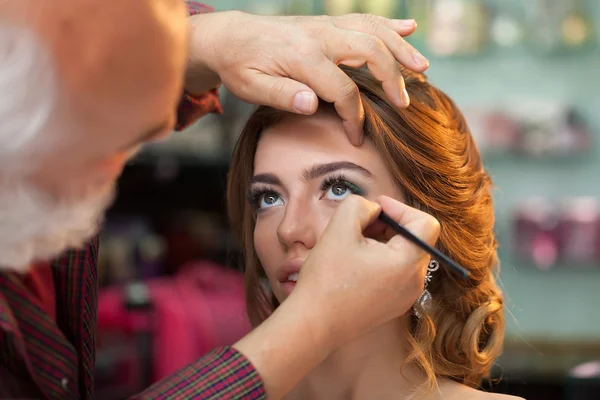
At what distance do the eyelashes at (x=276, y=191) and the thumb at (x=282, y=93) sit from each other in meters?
0.25

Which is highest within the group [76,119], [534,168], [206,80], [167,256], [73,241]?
[76,119]

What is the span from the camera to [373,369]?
6.02ft

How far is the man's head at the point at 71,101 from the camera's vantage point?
87 cm

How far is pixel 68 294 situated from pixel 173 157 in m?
2.87

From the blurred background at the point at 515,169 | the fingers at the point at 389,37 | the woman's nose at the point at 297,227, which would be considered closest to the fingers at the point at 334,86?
the fingers at the point at 389,37

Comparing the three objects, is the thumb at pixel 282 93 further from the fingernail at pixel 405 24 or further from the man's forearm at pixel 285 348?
the man's forearm at pixel 285 348

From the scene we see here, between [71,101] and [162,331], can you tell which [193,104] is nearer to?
[71,101]

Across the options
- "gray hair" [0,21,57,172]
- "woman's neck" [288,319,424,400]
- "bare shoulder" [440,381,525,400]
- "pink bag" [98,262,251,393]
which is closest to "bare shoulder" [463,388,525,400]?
"bare shoulder" [440,381,525,400]

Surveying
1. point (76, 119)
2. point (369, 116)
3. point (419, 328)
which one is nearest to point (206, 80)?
point (369, 116)

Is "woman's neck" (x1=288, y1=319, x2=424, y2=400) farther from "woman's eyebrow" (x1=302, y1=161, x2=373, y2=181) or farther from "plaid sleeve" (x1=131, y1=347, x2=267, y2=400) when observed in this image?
"plaid sleeve" (x1=131, y1=347, x2=267, y2=400)

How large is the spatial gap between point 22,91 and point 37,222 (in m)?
0.17

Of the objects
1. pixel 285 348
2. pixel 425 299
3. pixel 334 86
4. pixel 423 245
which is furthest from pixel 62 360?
pixel 425 299

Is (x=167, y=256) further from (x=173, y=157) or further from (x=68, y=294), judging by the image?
(x=68, y=294)

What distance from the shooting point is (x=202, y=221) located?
14.1ft
